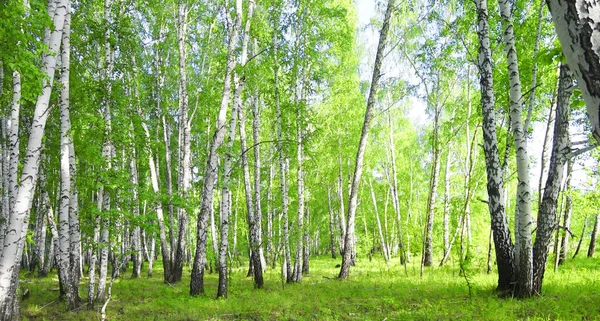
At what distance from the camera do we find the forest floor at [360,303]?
20.8ft

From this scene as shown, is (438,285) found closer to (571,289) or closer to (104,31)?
(571,289)

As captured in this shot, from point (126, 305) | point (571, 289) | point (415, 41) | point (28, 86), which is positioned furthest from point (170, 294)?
point (415, 41)

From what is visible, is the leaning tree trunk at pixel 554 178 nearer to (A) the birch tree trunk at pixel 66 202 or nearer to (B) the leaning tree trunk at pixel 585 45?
(B) the leaning tree trunk at pixel 585 45

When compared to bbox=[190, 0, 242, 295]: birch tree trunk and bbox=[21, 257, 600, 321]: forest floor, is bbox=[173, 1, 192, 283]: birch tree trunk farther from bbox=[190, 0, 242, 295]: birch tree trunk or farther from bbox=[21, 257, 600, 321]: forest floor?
bbox=[190, 0, 242, 295]: birch tree trunk

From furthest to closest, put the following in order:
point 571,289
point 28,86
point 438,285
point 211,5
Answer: point 211,5 < point 438,285 < point 571,289 < point 28,86

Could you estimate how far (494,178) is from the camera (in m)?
7.29

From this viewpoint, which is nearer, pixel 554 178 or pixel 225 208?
pixel 554 178

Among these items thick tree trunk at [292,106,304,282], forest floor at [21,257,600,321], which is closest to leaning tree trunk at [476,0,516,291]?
forest floor at [21,257,600,321]

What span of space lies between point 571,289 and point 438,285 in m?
3.12

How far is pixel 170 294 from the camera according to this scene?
34.7ft

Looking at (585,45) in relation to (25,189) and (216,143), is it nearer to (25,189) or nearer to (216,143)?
(25,189)

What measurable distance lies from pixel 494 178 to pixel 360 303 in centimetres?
414

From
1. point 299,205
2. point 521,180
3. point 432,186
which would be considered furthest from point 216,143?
point 432,186

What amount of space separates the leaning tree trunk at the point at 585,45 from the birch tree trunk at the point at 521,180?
250 inches
